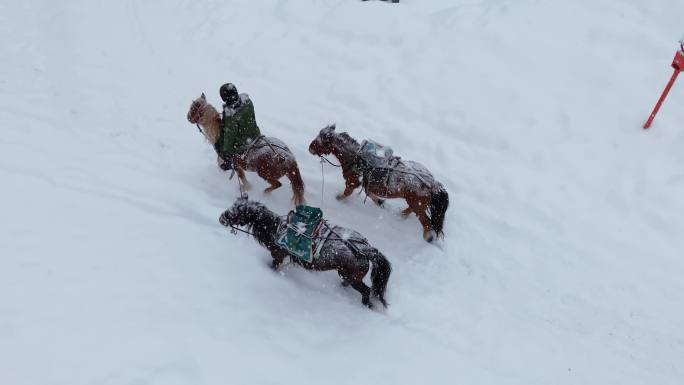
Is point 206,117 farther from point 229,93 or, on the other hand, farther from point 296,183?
point 296,183

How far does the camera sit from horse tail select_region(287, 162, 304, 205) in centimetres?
605

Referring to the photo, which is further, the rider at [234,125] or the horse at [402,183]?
the rider at [234,125]

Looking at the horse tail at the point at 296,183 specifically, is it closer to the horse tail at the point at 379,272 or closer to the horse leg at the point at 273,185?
the horse leg at the point at 273,185

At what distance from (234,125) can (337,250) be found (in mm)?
2240

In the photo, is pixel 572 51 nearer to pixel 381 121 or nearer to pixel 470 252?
pixel 381 121

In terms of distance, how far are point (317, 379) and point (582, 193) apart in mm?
4663

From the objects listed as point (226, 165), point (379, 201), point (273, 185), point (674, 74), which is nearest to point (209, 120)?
point (226, 165)

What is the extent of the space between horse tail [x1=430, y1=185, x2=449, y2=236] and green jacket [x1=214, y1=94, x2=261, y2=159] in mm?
2412

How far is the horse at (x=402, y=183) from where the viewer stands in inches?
226

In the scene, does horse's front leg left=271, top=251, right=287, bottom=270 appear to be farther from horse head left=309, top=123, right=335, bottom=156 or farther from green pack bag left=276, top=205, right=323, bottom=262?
horse head left=309, top=123, right=335, bottom=156

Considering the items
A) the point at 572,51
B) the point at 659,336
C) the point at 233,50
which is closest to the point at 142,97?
the point at 233,50

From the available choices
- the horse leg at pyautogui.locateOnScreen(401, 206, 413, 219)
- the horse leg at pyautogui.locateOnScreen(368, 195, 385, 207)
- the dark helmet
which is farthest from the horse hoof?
the dark helmet

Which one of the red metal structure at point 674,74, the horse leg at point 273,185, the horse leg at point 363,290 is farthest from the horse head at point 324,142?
the red metal structure at point 674,74

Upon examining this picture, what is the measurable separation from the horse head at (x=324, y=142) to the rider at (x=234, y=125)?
2.52 ft
